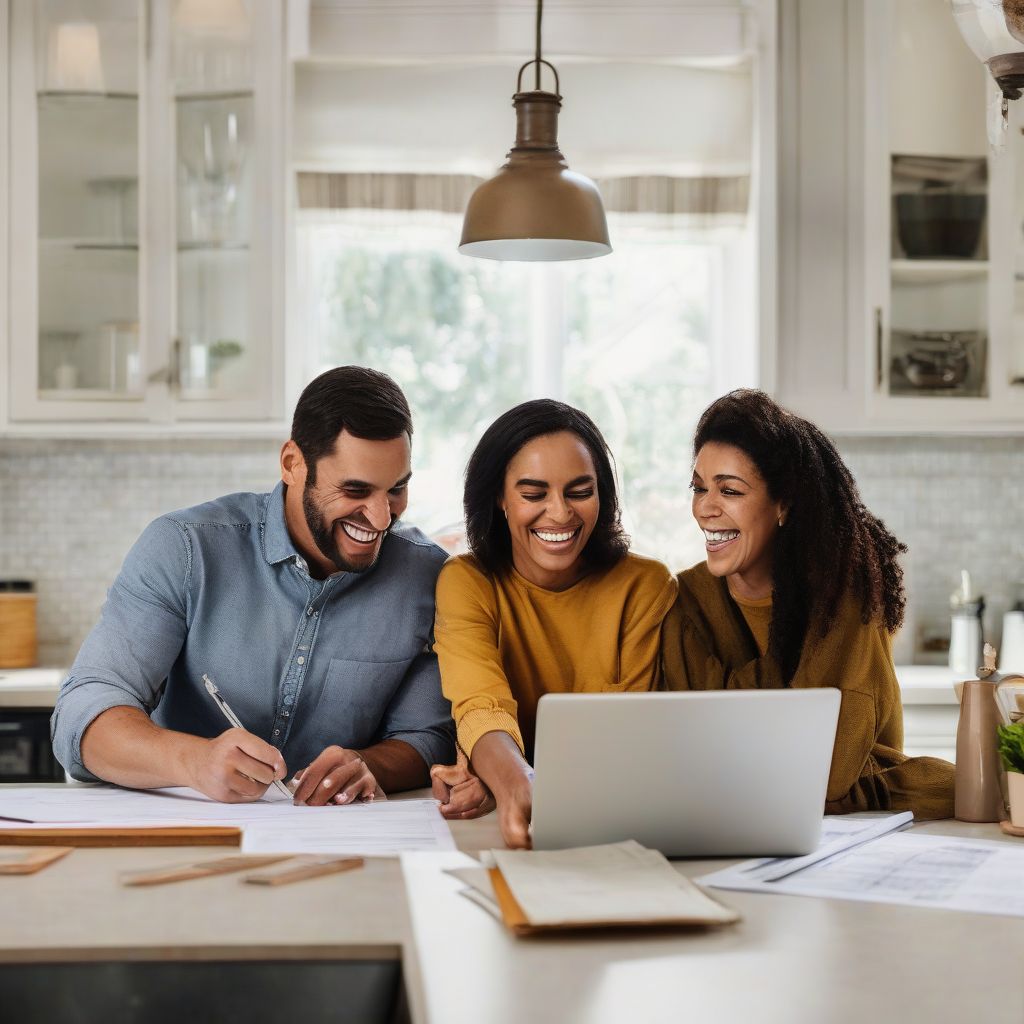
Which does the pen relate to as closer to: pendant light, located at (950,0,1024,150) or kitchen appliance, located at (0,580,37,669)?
pendant light, located at (950,0,1024,150)

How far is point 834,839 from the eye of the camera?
1629 millimetres

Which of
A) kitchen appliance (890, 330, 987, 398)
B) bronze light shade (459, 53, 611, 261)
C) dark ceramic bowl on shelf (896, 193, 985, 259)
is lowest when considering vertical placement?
kitchen appliance (890, 330, 987, 398)

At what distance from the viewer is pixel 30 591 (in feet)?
11.9

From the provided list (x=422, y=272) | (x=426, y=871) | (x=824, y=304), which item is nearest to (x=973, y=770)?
(x=426, y=871)

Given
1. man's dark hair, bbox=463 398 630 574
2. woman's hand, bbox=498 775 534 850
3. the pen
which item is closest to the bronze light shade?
man's dark hair, bbox=463 398 630 574

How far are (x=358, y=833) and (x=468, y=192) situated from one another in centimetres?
253

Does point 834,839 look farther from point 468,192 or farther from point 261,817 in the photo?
point 468,192

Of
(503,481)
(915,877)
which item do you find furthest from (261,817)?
(915,877)

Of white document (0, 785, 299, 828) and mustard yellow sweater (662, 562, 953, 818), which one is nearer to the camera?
white document (0, 785, 299, 828)

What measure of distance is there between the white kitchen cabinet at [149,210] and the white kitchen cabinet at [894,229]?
1.41m

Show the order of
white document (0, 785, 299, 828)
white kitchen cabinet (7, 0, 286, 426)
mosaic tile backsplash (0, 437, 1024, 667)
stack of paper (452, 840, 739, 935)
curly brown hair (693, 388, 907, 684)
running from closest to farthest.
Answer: stack of paper (452, 840, 739, 935)
white document (0, 785, 299, 828)
curly brown hair (693, 388, 907, 684)
white kitchen cabinet (7, 0, 286, 426)
mosaic tile backsplash (0, 437, 1024, 667)

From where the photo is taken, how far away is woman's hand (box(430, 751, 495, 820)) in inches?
68.6

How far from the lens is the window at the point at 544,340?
3.94 m

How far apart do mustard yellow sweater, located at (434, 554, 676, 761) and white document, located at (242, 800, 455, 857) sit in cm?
32
